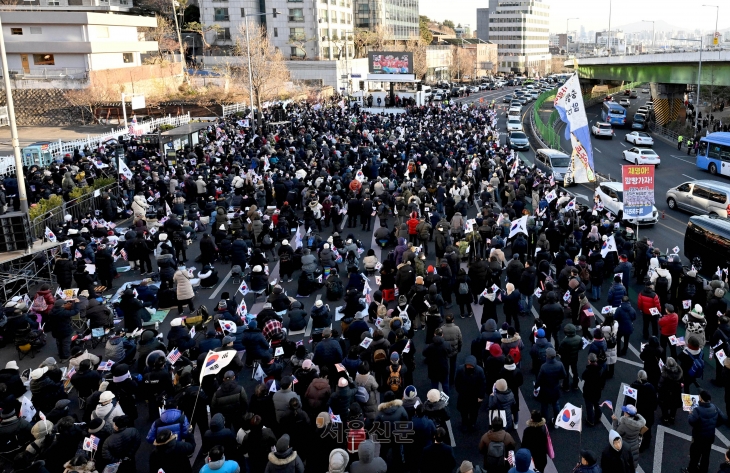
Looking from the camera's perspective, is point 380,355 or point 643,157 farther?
point 643,157

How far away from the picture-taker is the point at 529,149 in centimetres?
4347

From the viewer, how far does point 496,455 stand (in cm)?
793

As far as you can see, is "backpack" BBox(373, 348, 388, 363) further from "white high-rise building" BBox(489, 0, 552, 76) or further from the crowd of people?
"white high-rise building" BBox(489, 0, 552, 76)

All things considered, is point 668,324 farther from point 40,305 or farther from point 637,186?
point 40,305

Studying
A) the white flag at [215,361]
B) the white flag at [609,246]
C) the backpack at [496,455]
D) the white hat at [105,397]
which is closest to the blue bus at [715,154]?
the white flag at [609,246]

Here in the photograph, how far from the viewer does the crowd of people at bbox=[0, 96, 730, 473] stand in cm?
859

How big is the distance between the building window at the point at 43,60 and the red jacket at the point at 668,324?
56.9 metres

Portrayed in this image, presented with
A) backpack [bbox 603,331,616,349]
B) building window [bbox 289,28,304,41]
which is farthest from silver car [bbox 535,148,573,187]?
building window [bbox 289,28,304,41]

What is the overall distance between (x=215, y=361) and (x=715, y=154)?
3297 centimetres

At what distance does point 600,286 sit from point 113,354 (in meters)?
11.7

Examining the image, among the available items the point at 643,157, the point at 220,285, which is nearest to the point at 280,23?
the point at 643,157

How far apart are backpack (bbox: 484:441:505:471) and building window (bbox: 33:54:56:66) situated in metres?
58.2

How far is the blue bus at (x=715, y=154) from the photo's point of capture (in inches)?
1302

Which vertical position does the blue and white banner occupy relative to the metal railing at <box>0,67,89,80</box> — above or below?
below
